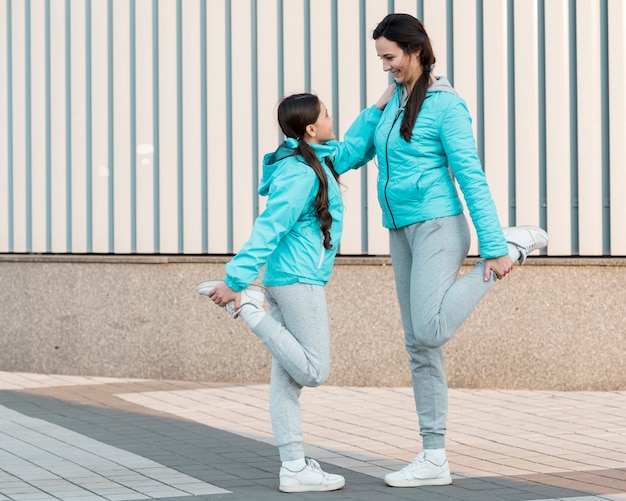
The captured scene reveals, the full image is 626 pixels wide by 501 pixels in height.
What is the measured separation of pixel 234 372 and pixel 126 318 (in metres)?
0.89

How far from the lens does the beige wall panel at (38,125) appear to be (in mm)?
9805

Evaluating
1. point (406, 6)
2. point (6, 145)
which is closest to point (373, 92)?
point (406, 6)

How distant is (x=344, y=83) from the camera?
29.0 feet

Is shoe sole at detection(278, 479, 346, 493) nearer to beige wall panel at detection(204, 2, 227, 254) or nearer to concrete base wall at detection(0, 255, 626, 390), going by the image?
concrete base wall at detection(0, 255, 626, 390)

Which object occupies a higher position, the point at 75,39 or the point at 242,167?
the point at 75,39

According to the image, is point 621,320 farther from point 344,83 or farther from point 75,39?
point 75,39

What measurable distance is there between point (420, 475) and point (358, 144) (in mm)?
1387

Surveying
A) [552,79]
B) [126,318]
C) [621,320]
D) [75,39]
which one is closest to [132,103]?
[75,39]

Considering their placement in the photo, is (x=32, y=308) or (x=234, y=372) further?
(x=32, y=308)

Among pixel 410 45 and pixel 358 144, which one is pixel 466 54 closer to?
pixel 358 144

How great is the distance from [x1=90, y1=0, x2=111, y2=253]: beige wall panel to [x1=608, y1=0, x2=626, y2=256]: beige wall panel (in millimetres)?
3544

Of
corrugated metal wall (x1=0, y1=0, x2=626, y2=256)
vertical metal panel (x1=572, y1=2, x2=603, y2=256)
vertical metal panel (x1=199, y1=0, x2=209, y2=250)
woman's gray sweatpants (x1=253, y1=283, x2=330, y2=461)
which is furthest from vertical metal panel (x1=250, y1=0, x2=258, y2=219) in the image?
woman's gray sweatpants (x1=253, y1=283, x2=330, y2=461)

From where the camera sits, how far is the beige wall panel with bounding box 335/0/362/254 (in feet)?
29.0

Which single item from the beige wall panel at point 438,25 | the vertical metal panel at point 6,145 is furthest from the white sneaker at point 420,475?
the vertical metal panel at point 6,145
